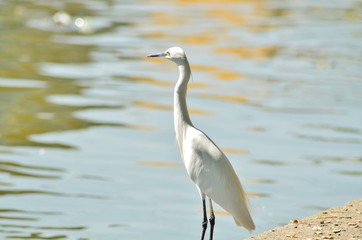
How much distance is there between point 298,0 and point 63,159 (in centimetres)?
1926

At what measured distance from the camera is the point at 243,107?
1453 centimetres

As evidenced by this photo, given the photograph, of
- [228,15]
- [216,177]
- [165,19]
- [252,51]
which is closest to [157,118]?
[252,51]

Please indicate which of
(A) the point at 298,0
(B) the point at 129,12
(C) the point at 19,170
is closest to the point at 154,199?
(C) the point at 19,170

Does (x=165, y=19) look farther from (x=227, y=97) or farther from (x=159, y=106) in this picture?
(x=159, y=106)

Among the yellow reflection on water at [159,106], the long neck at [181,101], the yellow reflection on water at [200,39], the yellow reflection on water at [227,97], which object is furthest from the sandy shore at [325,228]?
the yellow reflection on water at [200,39]

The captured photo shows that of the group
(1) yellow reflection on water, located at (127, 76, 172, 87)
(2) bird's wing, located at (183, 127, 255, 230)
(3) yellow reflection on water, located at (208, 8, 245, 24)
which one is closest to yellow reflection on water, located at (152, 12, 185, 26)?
(3) yellow reflection on water, located at (208, 8, 245, 24)

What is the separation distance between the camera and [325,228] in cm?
721

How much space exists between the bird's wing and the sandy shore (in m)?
0.27

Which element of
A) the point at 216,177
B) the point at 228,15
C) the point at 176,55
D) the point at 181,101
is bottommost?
the point at 228,15

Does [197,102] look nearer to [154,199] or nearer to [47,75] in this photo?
[47,75]

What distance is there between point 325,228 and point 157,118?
676cm

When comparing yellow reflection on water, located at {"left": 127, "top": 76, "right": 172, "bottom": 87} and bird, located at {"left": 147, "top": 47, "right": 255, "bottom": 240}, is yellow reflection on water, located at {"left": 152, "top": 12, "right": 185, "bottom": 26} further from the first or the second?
bird, located at {"left": 147, "top": 47, "right": 255, "bottom": 240}

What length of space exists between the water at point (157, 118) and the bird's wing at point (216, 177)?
2.12 metres

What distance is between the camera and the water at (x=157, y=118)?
980 cm
